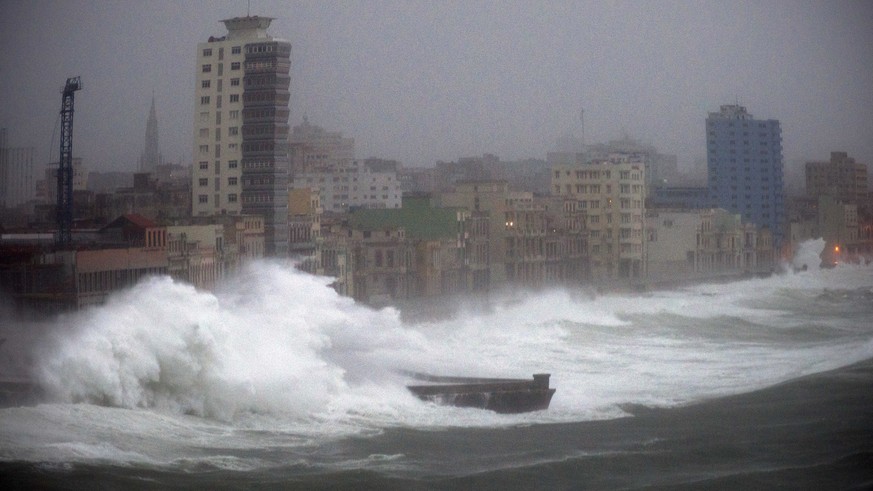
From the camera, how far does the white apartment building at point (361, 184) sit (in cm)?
6419

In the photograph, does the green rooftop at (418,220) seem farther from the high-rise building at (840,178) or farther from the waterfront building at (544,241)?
the high-rise building at (840,178)

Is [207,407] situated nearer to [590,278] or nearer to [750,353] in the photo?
[750,353]

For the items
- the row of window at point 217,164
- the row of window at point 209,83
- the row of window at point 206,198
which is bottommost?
the row of window at point 206,198

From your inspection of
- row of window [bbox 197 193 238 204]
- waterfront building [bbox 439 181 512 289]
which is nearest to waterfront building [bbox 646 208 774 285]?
waterfront building [bbox 439 181 512 289]

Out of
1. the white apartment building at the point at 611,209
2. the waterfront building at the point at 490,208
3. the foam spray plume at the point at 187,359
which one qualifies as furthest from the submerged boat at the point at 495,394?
the white apartment building at the point at 611,209

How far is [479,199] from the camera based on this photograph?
54312 millimetres

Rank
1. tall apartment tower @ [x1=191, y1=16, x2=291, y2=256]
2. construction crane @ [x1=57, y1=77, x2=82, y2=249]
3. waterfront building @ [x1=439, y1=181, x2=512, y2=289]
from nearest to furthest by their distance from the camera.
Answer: construction crane @ [x1=57, y1=77, x2=82, y2=249]
tall apartment tower @ [x1=191, y1=16, x2=291, y2=256]
waterfront building @ [x1=439, y1=181, x2=512, y2=289]

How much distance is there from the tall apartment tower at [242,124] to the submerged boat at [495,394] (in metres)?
16.9

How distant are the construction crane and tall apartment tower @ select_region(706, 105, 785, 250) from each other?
2043 inches

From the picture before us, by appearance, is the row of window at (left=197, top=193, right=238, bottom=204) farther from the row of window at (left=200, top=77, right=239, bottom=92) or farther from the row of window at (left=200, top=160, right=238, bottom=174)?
the row of window at (left=200, top=77, right=239, bottom=92)

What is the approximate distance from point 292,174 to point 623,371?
3225 cm

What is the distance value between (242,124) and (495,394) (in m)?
20.1

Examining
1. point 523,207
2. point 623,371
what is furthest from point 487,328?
point 523,207

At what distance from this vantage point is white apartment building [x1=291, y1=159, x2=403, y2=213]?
64188 mm
